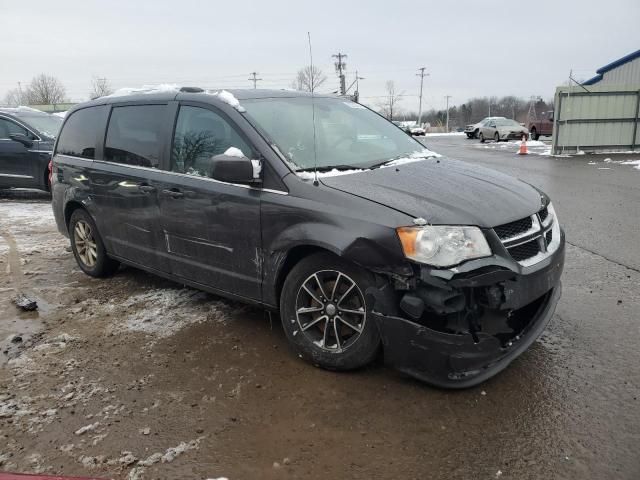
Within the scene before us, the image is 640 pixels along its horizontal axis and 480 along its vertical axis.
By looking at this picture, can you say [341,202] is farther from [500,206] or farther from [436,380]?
[436,380]

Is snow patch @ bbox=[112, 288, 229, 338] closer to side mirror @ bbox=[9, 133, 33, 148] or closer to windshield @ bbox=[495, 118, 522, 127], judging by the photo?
side mirror @ bbox=[9, 133, 33, 148]

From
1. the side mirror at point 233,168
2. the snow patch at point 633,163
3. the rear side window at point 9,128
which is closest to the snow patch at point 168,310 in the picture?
the side mirror at point 233,168

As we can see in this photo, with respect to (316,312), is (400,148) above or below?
above

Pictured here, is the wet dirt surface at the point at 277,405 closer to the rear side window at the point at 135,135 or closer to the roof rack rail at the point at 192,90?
the rear side window at the point at 135,135

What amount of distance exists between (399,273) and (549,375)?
1222mm

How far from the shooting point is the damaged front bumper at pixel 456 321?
2.73 meters

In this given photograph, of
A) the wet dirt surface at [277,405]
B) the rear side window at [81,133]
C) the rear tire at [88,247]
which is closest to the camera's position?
the wet dirt surface at [277,405]

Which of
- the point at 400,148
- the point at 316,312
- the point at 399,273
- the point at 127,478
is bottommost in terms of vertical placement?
the point at 127,478

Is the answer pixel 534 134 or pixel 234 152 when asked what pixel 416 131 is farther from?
pixel 234 152

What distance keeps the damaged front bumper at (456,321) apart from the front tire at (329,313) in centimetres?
14

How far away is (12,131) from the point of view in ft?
34.3

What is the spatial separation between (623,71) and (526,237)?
1074 inches

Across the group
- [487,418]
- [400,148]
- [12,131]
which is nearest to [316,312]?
[487,418]

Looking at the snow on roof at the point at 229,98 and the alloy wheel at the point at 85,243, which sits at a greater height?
the snow on roof at the point at 229,98
